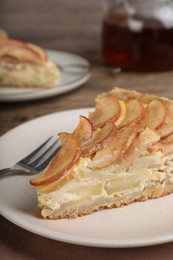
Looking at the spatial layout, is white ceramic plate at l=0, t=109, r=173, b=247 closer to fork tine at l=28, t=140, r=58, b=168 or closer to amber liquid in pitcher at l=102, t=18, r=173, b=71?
fork tine at l=28, t=140, r=58, b=168

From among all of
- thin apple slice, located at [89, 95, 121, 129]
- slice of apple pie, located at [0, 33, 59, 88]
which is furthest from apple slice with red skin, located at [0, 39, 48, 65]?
thin apple slice, located at [89, 95, 121, 129]

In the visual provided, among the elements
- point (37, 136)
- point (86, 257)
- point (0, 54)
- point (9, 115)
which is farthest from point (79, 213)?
point (0, 54)

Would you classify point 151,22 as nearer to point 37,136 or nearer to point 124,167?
point 37,136

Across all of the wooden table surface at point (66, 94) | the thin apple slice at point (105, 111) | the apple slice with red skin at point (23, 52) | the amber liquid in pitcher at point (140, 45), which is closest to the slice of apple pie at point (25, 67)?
the apple slice with red skin at point (23, 52)

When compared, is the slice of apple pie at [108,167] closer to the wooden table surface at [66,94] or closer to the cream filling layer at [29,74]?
the wooden table surface at [66,94]

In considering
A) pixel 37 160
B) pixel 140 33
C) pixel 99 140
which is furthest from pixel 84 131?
pixel 140 33

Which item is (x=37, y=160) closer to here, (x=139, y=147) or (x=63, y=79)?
(x=139, y=147)
